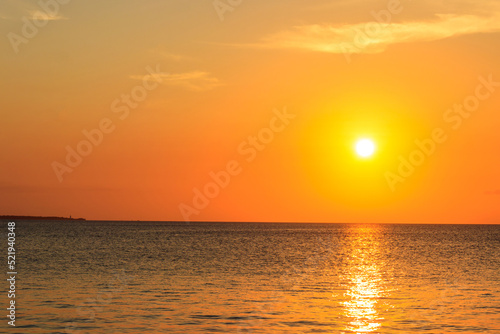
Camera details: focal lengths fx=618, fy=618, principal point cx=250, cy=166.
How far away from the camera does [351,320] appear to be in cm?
3738

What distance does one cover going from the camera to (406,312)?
40219mm

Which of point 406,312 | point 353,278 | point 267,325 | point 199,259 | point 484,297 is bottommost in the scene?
point 267,325

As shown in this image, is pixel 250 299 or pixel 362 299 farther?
pixel 362 299

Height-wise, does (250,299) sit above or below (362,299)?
below

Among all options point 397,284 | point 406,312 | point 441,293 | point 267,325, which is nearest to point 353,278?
point 397,284

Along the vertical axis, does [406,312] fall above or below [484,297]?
below

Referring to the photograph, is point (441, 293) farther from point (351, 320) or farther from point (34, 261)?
point (34, 261)

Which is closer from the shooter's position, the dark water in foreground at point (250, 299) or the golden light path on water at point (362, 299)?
the dark water in foreground at point (250, 299)

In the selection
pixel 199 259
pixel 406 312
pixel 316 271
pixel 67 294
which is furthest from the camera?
pixel 199 259

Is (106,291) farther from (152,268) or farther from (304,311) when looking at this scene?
(152,268)

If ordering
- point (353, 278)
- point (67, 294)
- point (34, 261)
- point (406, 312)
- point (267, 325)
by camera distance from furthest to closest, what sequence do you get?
point (34, 261) < point (353, 278) < point (67, 294) < point (406, 312) < point (267, 325)

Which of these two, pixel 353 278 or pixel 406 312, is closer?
pixel 406 312

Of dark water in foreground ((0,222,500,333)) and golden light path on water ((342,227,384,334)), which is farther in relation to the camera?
golden light path on water ((342,227,384,334))

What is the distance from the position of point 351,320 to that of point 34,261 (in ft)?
171
